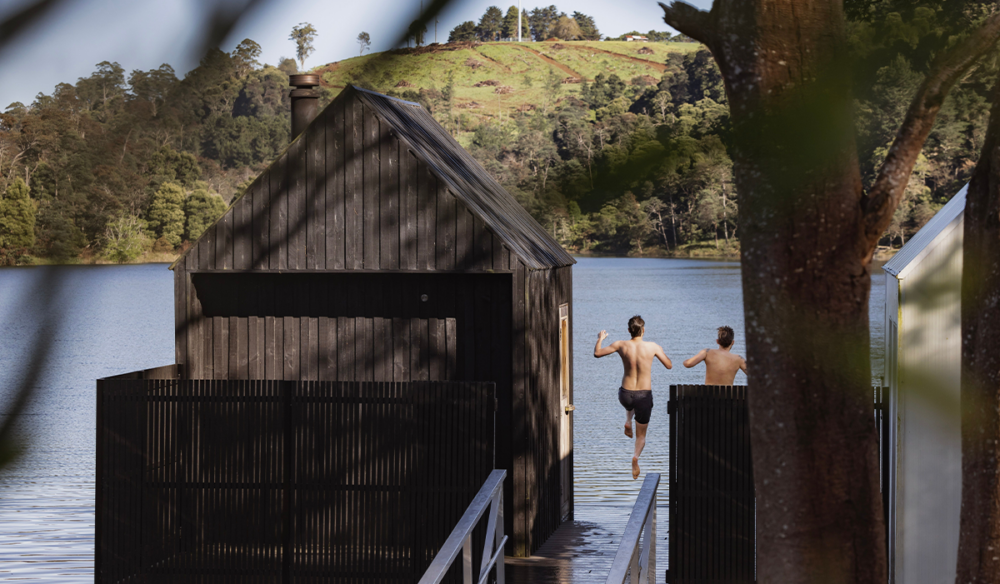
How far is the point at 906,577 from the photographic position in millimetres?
8219

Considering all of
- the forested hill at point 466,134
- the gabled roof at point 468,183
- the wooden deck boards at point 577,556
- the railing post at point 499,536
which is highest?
the gabled roof at point 468,183

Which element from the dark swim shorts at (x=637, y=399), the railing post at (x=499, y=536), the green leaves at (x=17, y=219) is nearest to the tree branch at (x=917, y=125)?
the green leaves at (x=17, y=219)

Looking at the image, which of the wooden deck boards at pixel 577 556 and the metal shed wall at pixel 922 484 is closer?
the metal shed wall at pixel 922 484

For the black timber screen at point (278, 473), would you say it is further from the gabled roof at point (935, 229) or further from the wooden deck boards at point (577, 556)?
the gabled roof at point (935, 229)

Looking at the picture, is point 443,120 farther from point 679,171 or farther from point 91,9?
point 91,9

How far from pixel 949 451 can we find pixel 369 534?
207 inches

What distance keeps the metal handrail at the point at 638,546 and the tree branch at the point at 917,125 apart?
7.41 feet

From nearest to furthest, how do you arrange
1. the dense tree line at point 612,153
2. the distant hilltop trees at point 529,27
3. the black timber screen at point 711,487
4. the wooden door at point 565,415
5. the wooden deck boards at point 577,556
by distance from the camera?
the distant hilltop trees at point 529,27
the dense tree line at point 612,153
the black timber screen at point 711,487
the wooden deck boards at point 577,556
the wooden door at point 565,415

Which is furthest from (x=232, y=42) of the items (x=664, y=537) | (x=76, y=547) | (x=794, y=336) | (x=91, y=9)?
(x=76, y=547)

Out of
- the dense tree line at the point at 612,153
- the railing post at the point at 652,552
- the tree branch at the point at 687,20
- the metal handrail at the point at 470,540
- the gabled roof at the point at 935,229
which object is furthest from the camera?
the gabled roof at the point at 935,229

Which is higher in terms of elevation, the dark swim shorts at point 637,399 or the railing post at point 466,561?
the dark swim shorts at point 637,399

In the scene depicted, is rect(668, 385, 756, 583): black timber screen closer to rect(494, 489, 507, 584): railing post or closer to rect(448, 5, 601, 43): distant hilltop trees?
rect(494, 489, 507, 584): railing post

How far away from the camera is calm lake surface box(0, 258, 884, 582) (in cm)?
72

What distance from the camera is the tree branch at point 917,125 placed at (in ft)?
6.34
